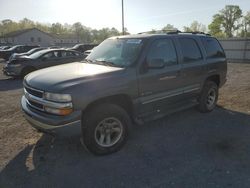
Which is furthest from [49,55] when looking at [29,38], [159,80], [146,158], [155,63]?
[29,38]

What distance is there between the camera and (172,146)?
4352 mm

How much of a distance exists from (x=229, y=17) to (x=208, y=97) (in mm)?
81191

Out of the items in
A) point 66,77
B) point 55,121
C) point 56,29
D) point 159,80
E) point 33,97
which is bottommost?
point 55,121

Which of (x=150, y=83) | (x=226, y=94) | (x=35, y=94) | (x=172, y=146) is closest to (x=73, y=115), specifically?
(x=35, y=94)

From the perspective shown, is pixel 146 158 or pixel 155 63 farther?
pixel 155 63

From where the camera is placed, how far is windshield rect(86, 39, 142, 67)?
4.34 m

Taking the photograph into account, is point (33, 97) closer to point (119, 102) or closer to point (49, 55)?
point (119, 102)

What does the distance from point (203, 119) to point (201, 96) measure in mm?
572

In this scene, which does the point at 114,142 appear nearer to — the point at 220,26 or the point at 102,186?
the point at 102,186

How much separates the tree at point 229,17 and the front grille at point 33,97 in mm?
82135

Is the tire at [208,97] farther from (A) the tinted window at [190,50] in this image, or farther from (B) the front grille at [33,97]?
(B) the front grille at [33,97]

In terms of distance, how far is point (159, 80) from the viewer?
453 centimetres

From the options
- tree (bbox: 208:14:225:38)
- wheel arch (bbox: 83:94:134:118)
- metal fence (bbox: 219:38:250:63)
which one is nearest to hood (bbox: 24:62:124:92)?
wheel arch (bbox: 83:94:134:118)

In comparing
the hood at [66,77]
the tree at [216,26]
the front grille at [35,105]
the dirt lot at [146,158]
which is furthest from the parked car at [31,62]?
the tree at [216,26]
